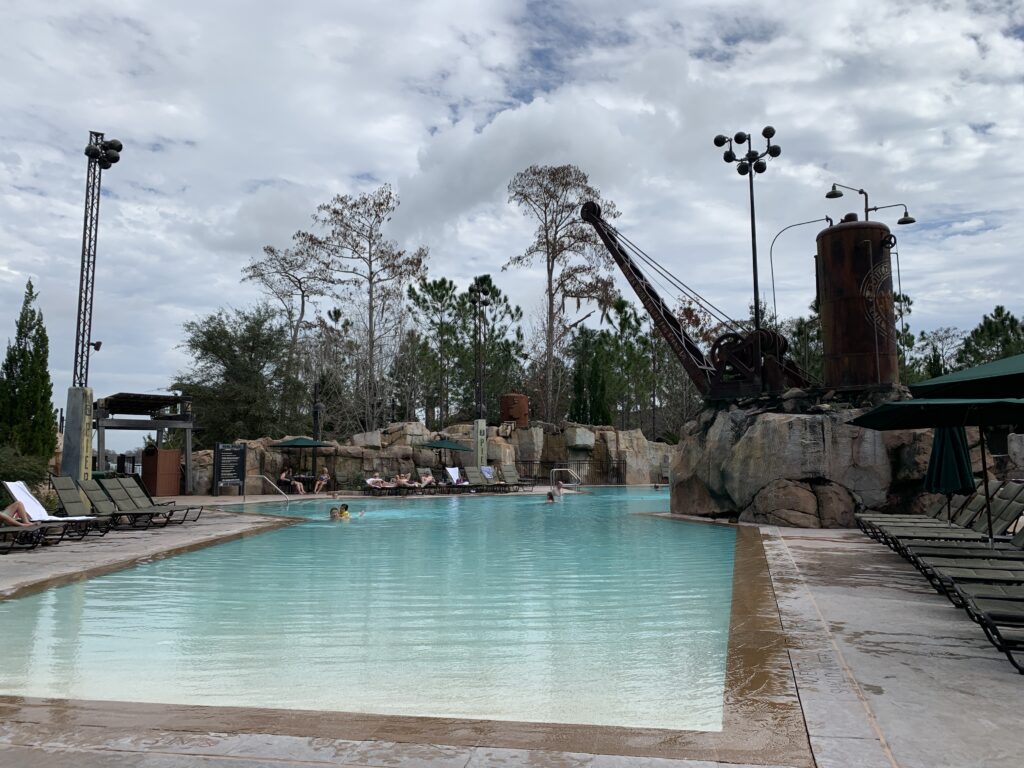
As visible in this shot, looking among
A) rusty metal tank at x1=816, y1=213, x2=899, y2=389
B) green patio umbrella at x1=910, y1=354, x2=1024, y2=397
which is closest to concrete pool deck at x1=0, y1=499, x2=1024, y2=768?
green patio umbrella at x1=910, y1=354, x2=1024, y2=397

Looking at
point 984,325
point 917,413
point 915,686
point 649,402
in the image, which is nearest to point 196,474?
point 917,413

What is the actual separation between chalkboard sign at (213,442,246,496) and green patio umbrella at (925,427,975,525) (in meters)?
16.6

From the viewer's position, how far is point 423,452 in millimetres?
27188

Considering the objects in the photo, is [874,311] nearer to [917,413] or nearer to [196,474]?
[917,413]

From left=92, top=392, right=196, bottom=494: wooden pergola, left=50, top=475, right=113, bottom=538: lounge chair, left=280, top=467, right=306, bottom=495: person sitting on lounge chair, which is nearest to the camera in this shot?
left=50, top=475, right=113, bottom=538: lounge chair

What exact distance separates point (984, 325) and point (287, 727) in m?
46.7

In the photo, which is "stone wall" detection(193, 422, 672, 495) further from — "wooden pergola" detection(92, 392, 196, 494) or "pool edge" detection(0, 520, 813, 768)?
"pool edge" detection(0, 520, 813, 768)

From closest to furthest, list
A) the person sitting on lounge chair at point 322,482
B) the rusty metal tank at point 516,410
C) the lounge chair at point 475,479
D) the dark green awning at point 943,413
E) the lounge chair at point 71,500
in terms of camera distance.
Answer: the dark green awning at point 943,413 → the lounge chair at point 71,500 → the person sitting on lounge chair at point 322,482 → the lounge chair at point 475,479 → the rusty metal tank at point 516,410

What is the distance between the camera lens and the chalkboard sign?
65.9 ft

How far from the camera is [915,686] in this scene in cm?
327

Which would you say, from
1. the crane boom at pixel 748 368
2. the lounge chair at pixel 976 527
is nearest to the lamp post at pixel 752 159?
the crane boom at pixel 748 368

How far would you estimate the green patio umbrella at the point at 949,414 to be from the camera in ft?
20.3

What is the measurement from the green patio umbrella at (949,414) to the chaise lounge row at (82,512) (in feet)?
29.8

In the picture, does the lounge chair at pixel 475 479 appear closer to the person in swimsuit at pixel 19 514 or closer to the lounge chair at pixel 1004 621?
the person in swimsuit at pixel 19 514
